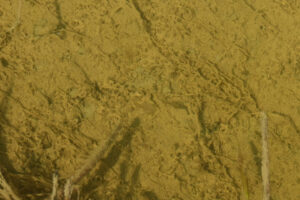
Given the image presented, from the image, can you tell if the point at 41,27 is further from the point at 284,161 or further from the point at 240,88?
the point at 284,161

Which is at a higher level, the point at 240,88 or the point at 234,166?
the point at 240,88

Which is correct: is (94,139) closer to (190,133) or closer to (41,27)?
(190,133)

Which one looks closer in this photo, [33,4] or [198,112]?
[198,112]

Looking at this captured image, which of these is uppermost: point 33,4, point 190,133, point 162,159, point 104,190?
point 33,4

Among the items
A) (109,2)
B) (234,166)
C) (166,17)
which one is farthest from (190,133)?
(109,2)

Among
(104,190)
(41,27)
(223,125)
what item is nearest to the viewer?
(104,190)

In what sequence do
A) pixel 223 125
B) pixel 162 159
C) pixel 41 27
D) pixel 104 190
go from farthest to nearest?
pixel 41 27, pixel 223 125, pixel 162 159, pixel 104 190

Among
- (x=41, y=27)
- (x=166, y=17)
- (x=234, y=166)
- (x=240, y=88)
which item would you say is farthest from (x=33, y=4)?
(x=234, y=166)
